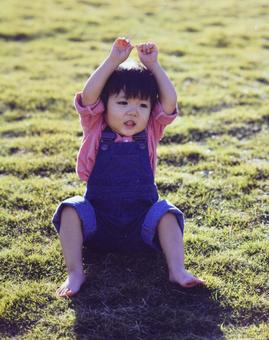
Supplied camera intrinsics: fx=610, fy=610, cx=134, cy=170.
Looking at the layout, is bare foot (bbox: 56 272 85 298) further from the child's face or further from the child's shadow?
the child's face

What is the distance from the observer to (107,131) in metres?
3.88

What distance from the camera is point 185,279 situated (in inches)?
135

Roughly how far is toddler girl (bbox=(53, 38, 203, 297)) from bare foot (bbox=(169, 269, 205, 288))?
0.57 feet

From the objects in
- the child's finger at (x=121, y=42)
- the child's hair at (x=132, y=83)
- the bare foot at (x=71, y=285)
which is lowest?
the bare foot at (x=71, y=285)

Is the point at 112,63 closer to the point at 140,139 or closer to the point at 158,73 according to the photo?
the point at 158,73

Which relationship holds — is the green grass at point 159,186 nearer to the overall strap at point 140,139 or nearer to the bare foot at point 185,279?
the bare foot at point 185,279

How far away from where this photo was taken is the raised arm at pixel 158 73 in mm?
3787

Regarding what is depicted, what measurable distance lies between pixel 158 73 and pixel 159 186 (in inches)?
50.4

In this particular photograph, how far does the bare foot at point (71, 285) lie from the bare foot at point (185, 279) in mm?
534

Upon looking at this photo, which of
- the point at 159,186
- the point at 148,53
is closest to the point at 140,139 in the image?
the point at 148,53

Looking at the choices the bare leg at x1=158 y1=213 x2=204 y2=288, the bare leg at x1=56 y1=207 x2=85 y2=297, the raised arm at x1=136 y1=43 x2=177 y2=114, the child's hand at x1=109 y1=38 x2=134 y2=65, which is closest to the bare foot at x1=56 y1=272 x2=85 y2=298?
the bare leg at x1=56 y1=207 x2=85 y2=297

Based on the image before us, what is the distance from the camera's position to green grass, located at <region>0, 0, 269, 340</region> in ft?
10.7

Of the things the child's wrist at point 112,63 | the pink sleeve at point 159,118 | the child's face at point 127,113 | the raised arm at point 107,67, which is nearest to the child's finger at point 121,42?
the raised arm at point 107,67

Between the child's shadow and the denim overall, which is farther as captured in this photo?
the denim overall
